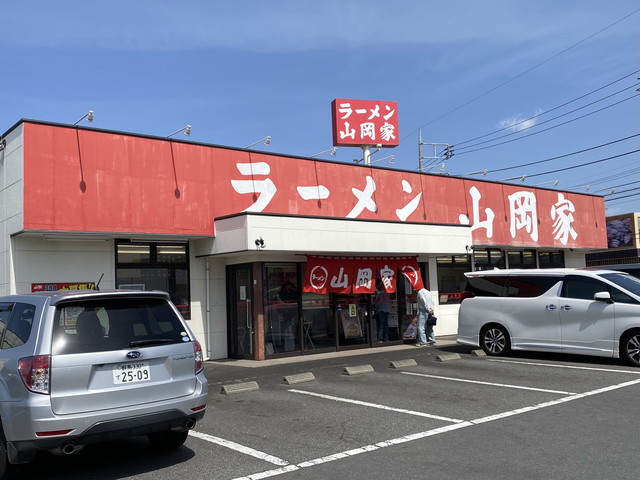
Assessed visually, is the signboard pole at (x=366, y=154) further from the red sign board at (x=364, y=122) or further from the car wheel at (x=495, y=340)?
the car wheel at (x=495, y=340)

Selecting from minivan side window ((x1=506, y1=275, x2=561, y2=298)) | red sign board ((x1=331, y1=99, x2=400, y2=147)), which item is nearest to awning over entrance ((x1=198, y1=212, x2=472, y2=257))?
minivan side window ((x1=506, y1=275, x2=561, y2=298))

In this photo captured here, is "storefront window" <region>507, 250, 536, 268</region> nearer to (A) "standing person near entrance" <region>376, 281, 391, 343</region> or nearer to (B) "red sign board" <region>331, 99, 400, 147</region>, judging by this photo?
(B) "red sign board" <region>331, 99, 400, 147</region>

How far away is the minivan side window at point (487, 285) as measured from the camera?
12703mm

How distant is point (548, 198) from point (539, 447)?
16520 millimetres

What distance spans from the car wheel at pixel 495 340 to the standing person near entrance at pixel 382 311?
283cm

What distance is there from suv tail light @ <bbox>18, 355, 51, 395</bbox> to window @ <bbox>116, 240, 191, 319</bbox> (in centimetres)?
747

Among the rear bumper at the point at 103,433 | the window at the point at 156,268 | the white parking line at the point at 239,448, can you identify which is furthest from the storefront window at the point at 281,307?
the rear bumper at the point at 103,433

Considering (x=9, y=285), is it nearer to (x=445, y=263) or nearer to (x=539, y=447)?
(x=539, y=447)

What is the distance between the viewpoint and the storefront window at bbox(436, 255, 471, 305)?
57.0ft

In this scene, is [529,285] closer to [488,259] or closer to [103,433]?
[488,259]

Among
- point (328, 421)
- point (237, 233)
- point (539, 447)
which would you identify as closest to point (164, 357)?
point (328, 421)

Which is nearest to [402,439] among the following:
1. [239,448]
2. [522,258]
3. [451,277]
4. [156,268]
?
[239,448]

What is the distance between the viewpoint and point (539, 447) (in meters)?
5.57

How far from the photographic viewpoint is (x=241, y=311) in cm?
1317
